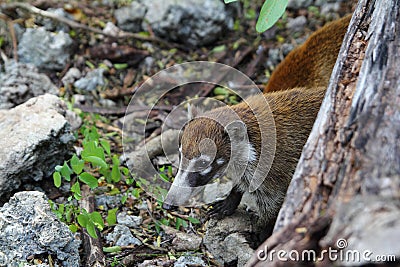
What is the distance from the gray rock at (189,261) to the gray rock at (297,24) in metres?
3.59

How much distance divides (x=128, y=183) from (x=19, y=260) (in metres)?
1.35

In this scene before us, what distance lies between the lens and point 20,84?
550 centimetres

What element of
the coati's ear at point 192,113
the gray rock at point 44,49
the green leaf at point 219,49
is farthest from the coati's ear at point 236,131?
the gray rock at point 44,49

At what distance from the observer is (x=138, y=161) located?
498 cm

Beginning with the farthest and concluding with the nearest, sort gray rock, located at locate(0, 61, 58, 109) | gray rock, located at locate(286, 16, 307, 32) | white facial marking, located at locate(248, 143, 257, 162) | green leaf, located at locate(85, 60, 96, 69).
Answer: gray rock, located at locate(286, 16, 307, 32)
green leaf, located at locate(85, 60, 96, 69)
gray rock, located at locate(0, 61, 58, 109)
white facial marking, located at locate(248, 143, 257, 162)

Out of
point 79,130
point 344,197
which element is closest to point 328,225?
point 344,197

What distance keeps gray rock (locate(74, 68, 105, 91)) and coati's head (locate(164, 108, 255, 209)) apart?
1984mm

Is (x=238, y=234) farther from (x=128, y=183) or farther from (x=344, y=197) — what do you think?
(x=344, y=197)

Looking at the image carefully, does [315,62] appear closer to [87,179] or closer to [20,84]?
[87,179]

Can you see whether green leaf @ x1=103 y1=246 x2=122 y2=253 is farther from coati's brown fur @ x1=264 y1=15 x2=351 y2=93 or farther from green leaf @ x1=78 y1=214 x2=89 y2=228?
coati's brown fur @ x1=264 y1=15 x2=351 y2=93

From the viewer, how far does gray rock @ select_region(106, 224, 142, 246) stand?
4.13m

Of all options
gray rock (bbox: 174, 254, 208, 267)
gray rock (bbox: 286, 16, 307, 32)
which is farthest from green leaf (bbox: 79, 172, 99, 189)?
gray rock (bbox: 286, 16, 307, 32)

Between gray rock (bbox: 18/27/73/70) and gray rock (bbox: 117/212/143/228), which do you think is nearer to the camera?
gray rock (bbox: 117/212/143/228)

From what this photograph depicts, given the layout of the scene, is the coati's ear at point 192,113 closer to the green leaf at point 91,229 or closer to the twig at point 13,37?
the green leaf at point 91,229
